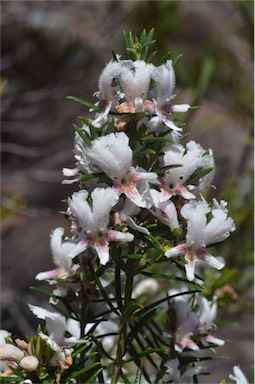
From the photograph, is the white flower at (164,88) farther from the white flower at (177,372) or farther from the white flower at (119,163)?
the white flower at (177,372)

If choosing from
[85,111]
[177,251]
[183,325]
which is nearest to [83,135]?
[177,251]

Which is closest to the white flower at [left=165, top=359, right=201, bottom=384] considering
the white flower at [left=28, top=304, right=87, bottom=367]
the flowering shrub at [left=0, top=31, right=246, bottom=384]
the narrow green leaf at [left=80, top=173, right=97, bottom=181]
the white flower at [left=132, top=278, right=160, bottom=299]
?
the flowering shrub at [left=0, top=31, right=246, bottom=384]

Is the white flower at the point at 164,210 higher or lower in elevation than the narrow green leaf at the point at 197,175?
lower

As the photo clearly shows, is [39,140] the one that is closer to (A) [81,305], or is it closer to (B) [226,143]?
(B) [226,143]

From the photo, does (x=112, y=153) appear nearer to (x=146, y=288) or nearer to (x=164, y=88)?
(x=164, y=88)

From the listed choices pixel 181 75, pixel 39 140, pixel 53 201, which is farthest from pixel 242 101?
pixel 39 140

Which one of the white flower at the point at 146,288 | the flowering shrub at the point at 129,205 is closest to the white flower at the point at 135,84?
the flowering shrub at the point at 129,205

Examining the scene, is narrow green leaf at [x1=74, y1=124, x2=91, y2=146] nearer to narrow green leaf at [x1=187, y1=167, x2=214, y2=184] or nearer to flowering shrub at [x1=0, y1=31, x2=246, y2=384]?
flowering shrub at [x1=0, y1=31, x2=246, y2=384]
